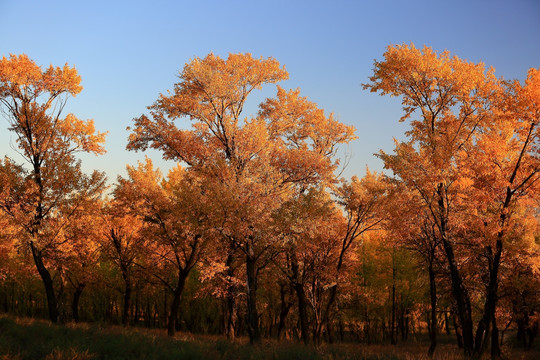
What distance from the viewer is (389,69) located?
54.6ft

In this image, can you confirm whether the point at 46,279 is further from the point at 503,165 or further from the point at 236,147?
the point at 503,165

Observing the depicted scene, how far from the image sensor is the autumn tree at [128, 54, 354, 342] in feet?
51.4

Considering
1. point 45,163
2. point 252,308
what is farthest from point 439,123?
point 45,163

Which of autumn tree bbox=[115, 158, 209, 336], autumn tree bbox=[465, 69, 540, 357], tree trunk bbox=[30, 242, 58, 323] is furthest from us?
tree trunk bbox=[30, 242, 58, 323]

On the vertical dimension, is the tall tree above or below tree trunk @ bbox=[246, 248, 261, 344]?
above

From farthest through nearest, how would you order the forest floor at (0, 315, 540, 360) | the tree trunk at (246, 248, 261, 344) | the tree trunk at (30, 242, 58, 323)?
1. the tree trunk at (30, 242, 58, 323)
2. the tree trunk at (246, 248, 261, 344)
3. the forest floor at (0, 315, 540, 360)

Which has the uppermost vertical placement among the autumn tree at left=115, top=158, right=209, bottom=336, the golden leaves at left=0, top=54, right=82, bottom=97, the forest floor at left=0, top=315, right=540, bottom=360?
the golden leaves at left=0, top=54, right=82, bottom=97

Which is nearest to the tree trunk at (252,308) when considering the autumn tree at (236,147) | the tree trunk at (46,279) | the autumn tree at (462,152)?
the autumn tree at (236,147)

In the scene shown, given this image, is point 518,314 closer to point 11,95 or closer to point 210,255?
point 210,255

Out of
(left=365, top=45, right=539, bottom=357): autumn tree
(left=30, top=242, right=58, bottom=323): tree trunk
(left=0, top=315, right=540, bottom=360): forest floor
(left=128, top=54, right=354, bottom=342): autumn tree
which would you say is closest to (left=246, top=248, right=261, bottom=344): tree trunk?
(left=128, top=54, right=354, bottom=342): autumn tree

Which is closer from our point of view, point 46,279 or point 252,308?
point 252,308

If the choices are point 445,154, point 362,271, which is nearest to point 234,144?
point 445,154

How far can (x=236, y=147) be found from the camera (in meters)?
17.2

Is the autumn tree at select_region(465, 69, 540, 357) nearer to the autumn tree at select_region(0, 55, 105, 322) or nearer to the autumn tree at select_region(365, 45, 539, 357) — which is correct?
the autumn tree at select_region(365, 45, 539, 357)
